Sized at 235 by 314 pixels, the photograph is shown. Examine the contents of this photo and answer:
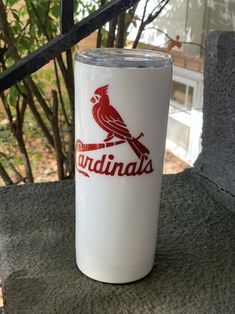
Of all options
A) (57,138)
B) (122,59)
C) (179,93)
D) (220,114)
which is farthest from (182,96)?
(122,59)

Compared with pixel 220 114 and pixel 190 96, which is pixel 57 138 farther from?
pixel 190 96

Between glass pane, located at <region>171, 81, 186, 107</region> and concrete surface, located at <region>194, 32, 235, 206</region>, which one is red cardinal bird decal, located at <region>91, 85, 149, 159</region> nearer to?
concrete surface, located at <region>194, 32, 235, 206</region>

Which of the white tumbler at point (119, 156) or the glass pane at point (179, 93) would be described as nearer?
the white tumbler at point (119, 156)

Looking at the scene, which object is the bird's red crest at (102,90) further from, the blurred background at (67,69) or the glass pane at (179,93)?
the glass pane at (179,93)

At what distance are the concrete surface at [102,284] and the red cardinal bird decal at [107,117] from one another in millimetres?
250

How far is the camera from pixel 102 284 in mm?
681

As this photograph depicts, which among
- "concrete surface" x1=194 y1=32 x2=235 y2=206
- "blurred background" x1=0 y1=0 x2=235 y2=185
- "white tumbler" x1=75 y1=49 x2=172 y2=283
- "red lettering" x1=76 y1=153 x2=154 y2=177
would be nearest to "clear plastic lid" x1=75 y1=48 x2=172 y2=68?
"white tumbler" x1=75 y1=49 x2=172 y2=283

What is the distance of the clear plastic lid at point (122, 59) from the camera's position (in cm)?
59

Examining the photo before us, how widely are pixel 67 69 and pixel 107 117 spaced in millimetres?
616

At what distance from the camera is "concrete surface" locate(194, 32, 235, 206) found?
929 mm

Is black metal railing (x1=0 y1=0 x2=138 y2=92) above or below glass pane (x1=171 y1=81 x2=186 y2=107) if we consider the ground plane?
above

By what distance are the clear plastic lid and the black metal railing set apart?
0.10ft

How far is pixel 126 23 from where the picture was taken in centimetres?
123

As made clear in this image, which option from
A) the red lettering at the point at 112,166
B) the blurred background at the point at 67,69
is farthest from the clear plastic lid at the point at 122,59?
the blurred background at the point at 67,69
